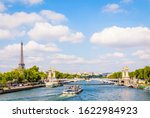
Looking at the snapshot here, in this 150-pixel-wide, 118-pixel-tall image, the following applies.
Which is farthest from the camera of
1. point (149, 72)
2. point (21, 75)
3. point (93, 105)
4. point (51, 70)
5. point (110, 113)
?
point (51, 70)

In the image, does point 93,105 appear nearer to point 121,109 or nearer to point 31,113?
point 121,109

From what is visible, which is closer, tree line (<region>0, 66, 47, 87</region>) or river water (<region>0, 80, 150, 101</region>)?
river water (<region>0, 80, 150, 101</region>)

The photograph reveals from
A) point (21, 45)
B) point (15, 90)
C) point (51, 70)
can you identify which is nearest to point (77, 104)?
point (15, 90)

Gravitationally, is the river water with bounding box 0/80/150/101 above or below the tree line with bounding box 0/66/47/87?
below

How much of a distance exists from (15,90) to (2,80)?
147cm

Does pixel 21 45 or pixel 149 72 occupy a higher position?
pixel 21 45

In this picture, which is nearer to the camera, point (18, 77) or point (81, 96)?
point (81, 96)

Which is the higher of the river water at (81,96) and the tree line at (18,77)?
the tree line at (18,77)

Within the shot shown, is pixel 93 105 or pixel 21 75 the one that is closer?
pixel 93 105

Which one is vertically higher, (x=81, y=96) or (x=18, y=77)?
(x=18, y=77)

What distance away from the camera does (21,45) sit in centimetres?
4200

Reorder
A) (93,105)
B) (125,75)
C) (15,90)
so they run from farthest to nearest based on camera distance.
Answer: (125,75) → (15,90) → (93,105)

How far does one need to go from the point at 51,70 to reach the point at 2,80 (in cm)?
2604

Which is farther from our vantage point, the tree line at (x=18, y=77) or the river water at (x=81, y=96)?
the tree line at (x=18, y=77)
